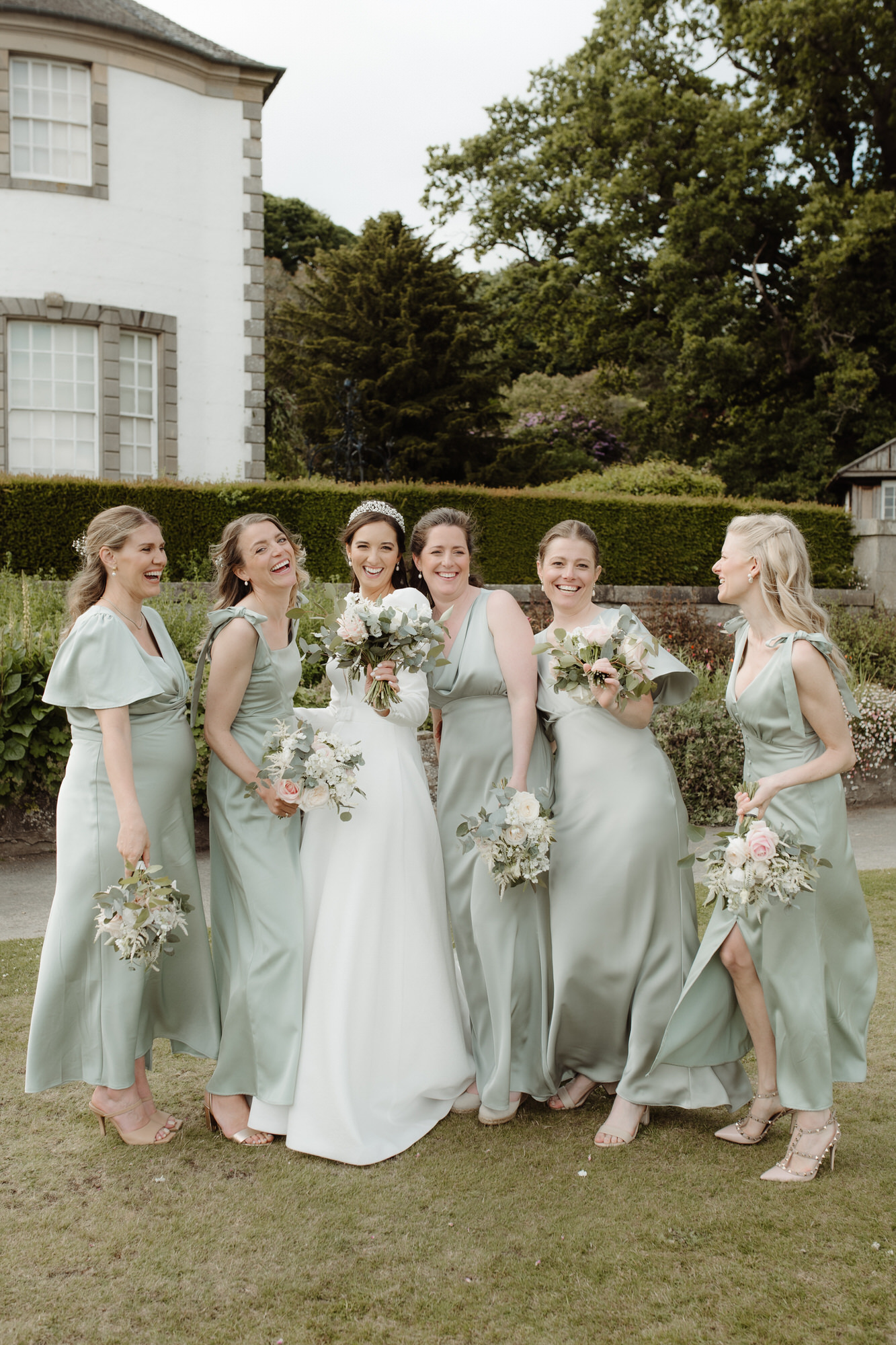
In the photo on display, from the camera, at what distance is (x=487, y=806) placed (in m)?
4.00

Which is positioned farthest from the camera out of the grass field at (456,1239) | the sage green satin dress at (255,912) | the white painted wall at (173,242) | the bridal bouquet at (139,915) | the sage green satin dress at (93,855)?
the white painted wall at (173,242)

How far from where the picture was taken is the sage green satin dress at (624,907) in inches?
149

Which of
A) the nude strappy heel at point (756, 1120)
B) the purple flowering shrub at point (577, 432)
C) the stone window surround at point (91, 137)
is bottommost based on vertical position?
the nude strappy heel at point (756, 1120)

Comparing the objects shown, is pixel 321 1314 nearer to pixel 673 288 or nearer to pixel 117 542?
pixel 117 542

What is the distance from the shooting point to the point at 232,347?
16906 mm

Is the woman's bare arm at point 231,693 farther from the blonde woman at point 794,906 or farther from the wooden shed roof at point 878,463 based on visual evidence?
the wooden shed roof at point 878,463

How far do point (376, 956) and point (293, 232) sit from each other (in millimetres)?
39039

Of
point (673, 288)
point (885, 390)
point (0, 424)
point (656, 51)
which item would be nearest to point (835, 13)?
point (656, 51)

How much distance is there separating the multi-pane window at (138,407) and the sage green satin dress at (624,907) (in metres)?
14.0

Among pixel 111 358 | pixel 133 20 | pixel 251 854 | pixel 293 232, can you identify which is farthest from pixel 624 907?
pixel 293 232

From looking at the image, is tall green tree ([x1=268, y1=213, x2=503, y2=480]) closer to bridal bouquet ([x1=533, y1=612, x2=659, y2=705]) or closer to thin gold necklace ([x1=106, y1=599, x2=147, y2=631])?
thin gold necklace ([x1=106, y1=599, x2=147, y2=631])

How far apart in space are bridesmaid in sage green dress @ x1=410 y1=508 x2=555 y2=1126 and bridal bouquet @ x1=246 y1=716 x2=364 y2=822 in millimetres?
565

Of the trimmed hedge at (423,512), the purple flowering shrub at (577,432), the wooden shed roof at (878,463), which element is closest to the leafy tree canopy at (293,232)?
the purple flowering shrub at (577,432)

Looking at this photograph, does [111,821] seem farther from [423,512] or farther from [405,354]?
[405,354]
